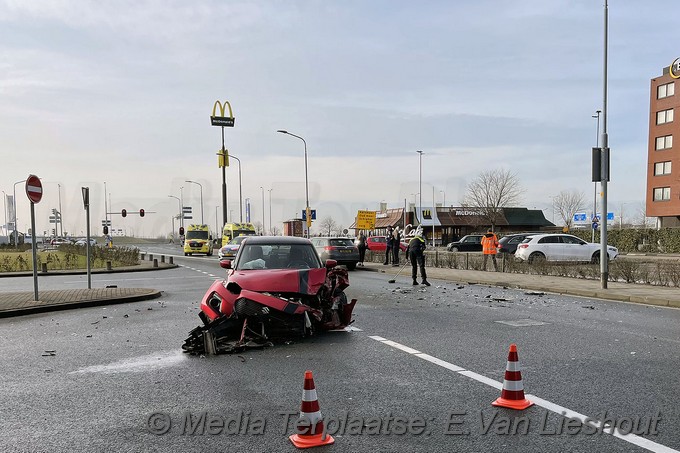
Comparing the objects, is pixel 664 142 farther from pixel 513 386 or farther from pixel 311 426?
pixel 311 426

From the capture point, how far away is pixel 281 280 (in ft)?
25.7

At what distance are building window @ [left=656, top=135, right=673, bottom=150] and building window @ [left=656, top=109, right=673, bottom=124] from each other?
1807mm

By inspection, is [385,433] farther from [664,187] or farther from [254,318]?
[664,187]

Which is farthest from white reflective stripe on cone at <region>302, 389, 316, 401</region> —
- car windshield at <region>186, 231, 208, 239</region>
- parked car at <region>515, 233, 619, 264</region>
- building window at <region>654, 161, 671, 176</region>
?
building window at <region>654, 161, 671, 176</region>

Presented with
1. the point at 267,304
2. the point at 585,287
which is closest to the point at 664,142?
the point at 585,287

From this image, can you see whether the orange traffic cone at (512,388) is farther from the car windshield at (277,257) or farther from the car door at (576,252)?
the car door at (576,252)

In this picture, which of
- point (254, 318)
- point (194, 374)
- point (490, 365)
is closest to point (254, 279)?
point (254, 318)

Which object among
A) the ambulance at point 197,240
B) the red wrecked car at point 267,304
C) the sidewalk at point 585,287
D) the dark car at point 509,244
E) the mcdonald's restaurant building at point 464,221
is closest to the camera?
the red wrecked car at point 267,304

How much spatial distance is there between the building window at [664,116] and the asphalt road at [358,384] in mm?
60515

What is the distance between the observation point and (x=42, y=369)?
6.33 meters

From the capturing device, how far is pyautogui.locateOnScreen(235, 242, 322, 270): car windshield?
8781mm

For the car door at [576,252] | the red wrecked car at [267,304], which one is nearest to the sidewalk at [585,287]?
the car door at [576,252]

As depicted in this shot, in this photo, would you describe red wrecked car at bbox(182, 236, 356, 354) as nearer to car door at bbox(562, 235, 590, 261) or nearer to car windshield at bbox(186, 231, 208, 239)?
car door at bbox(562, 235, 590, 261)

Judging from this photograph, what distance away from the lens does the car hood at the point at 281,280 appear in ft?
25.1
